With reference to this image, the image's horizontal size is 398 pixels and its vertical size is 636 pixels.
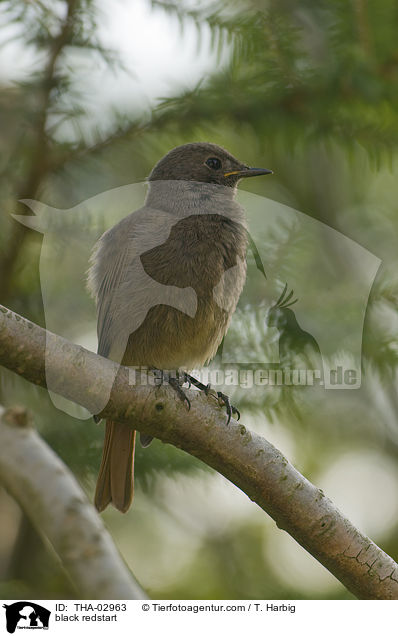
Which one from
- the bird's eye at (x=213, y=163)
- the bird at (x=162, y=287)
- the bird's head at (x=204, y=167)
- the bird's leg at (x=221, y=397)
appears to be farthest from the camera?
the bird's eye at (x=213, y=163)

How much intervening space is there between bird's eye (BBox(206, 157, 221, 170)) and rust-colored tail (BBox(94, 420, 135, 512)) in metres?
1.50

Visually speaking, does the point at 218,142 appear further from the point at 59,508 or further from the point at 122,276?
the point at 59,508

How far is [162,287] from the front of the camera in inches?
129

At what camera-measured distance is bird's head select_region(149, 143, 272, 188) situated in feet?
12.2

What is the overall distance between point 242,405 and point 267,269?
58 cm

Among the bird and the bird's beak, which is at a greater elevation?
the bird's beak

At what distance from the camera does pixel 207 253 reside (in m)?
3.25

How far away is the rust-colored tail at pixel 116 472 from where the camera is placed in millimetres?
3098

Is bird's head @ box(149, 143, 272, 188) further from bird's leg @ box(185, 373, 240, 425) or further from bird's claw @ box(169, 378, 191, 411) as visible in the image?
bird's claw @ box(169, 378, 191, 411)

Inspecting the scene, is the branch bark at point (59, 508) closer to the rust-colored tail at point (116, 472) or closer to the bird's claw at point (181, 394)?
the bird's claw at point (181, 394)

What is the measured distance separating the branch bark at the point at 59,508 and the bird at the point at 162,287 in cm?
172
